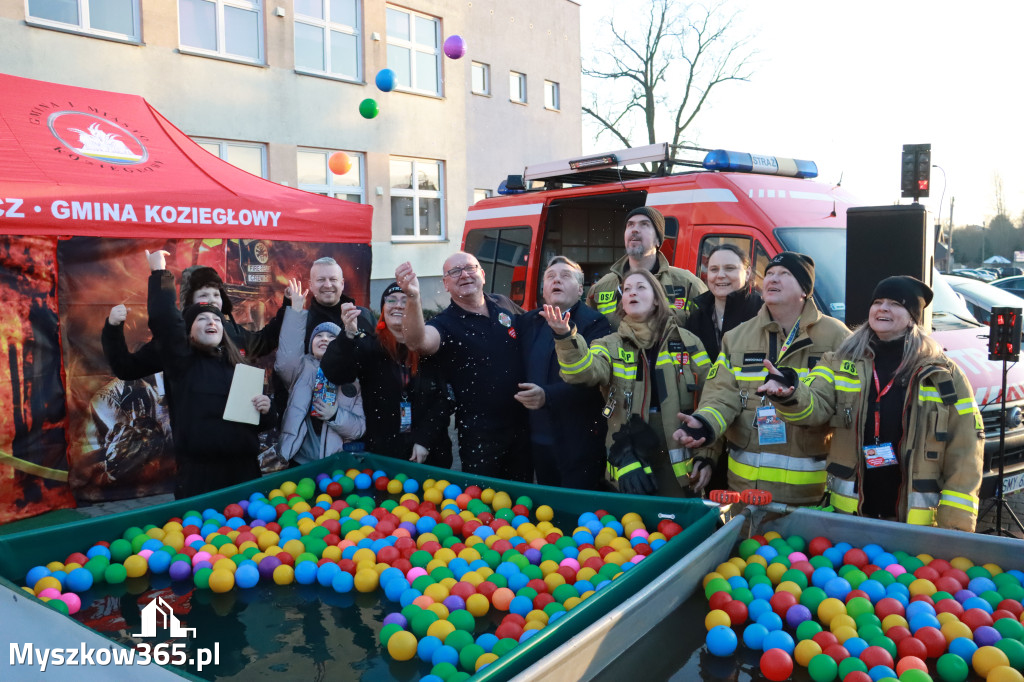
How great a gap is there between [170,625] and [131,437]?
3.90m

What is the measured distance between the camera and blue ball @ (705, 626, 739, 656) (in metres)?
2.23

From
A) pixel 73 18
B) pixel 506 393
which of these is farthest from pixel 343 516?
pixel 73 18

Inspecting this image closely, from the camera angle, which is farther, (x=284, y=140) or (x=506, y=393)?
(x=284, y=140)

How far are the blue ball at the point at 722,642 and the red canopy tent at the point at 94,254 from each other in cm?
487

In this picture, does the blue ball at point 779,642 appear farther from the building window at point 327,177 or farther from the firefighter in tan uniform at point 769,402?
the building window at point 327,177

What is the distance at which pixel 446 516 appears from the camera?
3.43m

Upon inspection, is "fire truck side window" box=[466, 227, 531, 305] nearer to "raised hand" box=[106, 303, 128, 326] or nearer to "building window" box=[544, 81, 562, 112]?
"raised hand" box=[106, 303, 128, 326]

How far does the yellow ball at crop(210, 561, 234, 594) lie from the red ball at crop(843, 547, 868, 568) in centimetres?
230

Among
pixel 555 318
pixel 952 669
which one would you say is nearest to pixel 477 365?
→ pixel 555 318

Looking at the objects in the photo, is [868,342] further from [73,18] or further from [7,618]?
[73,18]

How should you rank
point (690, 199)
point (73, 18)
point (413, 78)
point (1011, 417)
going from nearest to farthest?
1. point (1011, 417)
2. point (690, 199)
3. point (73, 18)
4. point (413, 78)

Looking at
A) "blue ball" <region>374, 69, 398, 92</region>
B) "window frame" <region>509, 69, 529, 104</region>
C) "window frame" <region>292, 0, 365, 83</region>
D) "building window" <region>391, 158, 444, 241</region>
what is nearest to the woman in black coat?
"blue ball" <region>374, 69, 398, 92</region>

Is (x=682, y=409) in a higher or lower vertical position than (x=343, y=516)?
higher

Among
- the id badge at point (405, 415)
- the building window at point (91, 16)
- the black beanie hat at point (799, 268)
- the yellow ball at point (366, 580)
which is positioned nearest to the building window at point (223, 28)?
the building window at point (91, 16)
